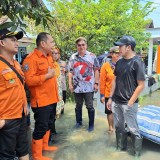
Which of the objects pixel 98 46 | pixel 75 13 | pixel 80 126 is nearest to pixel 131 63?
pixel 80 126

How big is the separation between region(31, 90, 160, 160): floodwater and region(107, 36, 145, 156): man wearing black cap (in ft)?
0.95

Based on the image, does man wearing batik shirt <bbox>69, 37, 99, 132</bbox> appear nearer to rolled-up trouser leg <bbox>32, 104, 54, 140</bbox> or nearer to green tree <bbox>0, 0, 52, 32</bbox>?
rolled-up trouser leg <bbox>32, 104, 54, 140</bbox>

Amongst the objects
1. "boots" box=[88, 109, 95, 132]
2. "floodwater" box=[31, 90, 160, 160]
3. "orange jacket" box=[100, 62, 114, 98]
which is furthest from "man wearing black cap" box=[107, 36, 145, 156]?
"boots" box=[88, 109, 95, 132]

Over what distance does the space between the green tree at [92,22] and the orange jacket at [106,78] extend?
12.3 ft

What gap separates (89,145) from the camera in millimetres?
4109

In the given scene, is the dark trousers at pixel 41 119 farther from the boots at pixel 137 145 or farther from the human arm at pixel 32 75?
the boots at pixel 137 145

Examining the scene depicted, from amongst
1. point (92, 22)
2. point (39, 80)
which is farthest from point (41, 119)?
point (92, 22)

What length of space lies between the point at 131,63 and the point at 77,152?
164 cm

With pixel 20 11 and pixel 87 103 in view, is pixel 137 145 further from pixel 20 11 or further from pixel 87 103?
pixel 20 11

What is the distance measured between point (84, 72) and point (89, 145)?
1380 millimetres

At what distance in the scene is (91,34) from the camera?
8617 mm

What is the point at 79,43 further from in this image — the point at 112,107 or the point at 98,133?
the point at 98,133

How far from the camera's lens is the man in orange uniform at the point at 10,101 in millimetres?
2549

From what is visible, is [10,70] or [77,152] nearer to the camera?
[10,70]
